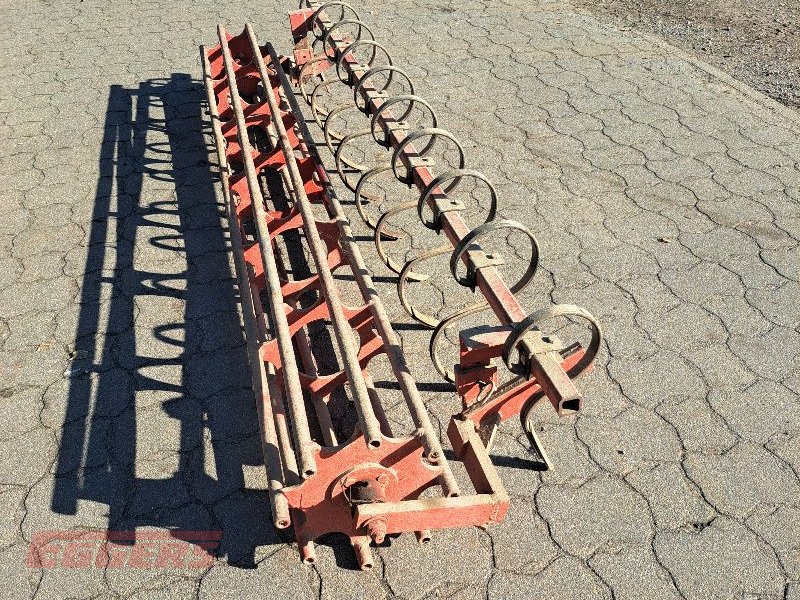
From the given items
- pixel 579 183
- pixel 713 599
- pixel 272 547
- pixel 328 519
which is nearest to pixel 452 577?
pixel 328 519

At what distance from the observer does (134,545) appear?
2.42m

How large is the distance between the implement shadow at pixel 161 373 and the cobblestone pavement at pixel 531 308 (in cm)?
1

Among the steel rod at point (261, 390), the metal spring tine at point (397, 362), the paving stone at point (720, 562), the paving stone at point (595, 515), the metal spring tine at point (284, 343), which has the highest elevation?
the metal spring tine at point (284, 343)

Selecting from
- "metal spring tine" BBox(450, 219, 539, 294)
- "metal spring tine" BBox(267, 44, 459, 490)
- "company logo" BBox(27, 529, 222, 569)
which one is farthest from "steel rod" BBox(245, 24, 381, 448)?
"company logo" BBox(27, 529, 222, 569)

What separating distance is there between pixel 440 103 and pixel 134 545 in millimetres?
4004

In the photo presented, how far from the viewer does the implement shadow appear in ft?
8.43

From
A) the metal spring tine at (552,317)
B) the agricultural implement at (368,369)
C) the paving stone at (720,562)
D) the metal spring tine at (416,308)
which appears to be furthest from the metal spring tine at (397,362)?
the paving stone at (720,562)

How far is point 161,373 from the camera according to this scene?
310cm

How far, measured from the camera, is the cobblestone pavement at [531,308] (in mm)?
2389

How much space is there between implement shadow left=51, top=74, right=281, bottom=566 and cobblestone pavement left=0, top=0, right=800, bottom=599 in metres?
0.01

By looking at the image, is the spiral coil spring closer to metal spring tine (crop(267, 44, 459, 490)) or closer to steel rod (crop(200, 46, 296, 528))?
metal spring tine (crop(267, 44, 459, 490))

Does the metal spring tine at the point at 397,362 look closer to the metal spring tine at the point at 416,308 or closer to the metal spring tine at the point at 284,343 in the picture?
the metal spring tine at the point at 416,308

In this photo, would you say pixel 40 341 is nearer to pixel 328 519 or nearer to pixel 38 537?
pixel 38 537

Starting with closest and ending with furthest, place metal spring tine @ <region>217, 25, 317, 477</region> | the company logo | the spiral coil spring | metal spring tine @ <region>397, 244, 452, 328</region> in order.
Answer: metal spring tine @ <region>217, 25, 317, 477</region> → the spiral coil spring → the company logo → metal spring tine @ <region>397, 244, 452, 328</region>
